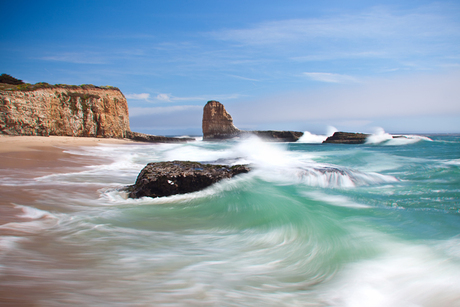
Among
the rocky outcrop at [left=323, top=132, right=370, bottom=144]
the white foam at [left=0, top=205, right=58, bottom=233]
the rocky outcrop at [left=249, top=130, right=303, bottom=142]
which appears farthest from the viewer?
A: the rocky outcrop at [left=249, top=130, right=303, bottom=142]

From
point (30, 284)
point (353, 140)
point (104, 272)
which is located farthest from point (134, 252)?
point (353, 140)

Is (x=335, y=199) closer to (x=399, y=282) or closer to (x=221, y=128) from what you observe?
(x=399, y=282)

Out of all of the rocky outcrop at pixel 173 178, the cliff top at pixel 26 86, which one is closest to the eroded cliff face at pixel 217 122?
the cliff top at pixel 26 86

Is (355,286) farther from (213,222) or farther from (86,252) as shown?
(86,252)

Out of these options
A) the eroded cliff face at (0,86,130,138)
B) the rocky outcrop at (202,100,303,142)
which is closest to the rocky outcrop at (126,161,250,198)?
the eroded cliff face at (0,86,130,138)

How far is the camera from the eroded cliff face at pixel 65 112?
60.3 ft

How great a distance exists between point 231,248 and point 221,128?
138ft

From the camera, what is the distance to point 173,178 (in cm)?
435

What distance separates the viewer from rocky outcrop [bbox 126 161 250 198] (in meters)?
4.19

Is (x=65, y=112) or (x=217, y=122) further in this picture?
(x=217, y=122)

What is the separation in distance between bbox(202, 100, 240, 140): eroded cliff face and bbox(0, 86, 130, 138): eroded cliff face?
16676 mm

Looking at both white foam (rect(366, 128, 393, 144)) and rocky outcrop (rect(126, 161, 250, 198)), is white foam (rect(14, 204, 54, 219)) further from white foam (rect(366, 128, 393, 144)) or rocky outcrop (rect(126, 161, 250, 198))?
white foam (rect(366, 128, 393, 144))

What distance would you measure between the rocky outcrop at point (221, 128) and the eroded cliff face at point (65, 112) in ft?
54.9

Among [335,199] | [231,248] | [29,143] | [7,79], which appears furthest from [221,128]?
[231,248]
